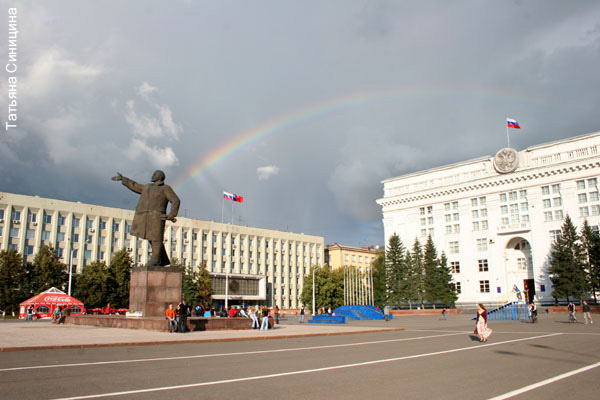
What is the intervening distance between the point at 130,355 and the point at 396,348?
8671mm

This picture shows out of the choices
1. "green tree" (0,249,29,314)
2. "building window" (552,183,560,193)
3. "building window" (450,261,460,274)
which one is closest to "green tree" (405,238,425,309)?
"building window" (450,261,460,274)

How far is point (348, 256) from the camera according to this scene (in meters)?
123

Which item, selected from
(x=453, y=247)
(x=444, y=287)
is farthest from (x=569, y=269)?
(x=453, y=247)

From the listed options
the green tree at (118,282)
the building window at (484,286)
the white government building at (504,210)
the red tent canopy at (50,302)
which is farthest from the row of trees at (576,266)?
the green tree at (118,282)

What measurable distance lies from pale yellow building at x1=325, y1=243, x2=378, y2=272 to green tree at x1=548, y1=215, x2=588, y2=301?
61.7 meters

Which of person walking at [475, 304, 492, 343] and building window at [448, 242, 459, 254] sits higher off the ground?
building window at [448, 242, 459, 254]

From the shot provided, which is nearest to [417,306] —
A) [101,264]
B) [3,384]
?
[101,264]

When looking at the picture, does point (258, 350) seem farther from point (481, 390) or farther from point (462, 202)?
point (462, 202)

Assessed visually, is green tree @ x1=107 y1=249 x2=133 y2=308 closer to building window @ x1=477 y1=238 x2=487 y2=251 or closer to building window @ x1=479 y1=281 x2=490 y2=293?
building window @ x1=479 y1=281 x2=490 y2=293

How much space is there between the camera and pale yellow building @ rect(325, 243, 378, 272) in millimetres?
120562

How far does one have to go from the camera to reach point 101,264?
68375mm

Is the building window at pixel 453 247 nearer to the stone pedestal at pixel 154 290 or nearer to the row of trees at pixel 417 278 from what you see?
the row of trees at pixel 417 278

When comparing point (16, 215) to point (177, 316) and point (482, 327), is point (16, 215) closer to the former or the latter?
point (177, 316)

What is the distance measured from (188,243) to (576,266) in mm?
65423
